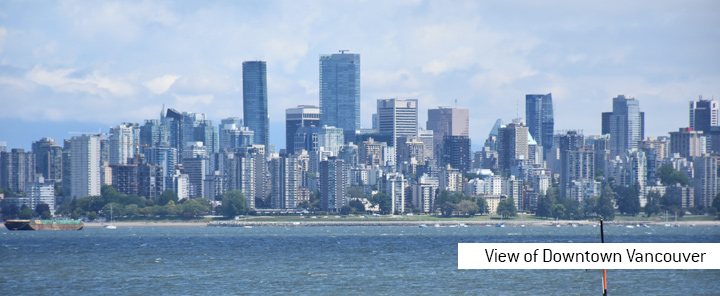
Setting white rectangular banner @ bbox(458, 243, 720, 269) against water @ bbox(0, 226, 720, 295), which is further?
water @ bbox(0, 226, 720, 295)

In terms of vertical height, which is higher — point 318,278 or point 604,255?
point 604,255

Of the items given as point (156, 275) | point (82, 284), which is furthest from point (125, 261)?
point (82, 284)

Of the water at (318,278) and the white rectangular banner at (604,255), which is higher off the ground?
the white rectangular banner at (604,255)

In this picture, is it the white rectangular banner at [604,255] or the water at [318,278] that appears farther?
the water at [318,278]

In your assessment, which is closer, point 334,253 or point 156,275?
point 156,275

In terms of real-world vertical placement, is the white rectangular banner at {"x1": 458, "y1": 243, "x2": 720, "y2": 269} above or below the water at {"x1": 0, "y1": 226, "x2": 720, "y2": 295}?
above

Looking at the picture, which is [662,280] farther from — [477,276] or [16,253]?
[16,253]

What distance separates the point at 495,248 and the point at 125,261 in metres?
76.7

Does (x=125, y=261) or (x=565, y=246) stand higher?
(x=565, y=246)

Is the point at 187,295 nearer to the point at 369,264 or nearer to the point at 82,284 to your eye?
the point at 82,284

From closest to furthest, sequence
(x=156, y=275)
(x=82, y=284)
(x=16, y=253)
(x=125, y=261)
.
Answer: (x=82, y=284)
(x=156, y=275)
(x=125, y=261)
(x=16, y=253)

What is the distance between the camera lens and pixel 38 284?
6284cm

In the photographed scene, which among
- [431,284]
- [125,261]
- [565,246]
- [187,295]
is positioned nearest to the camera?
[565,246]

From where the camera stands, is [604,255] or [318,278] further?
[318,278]
